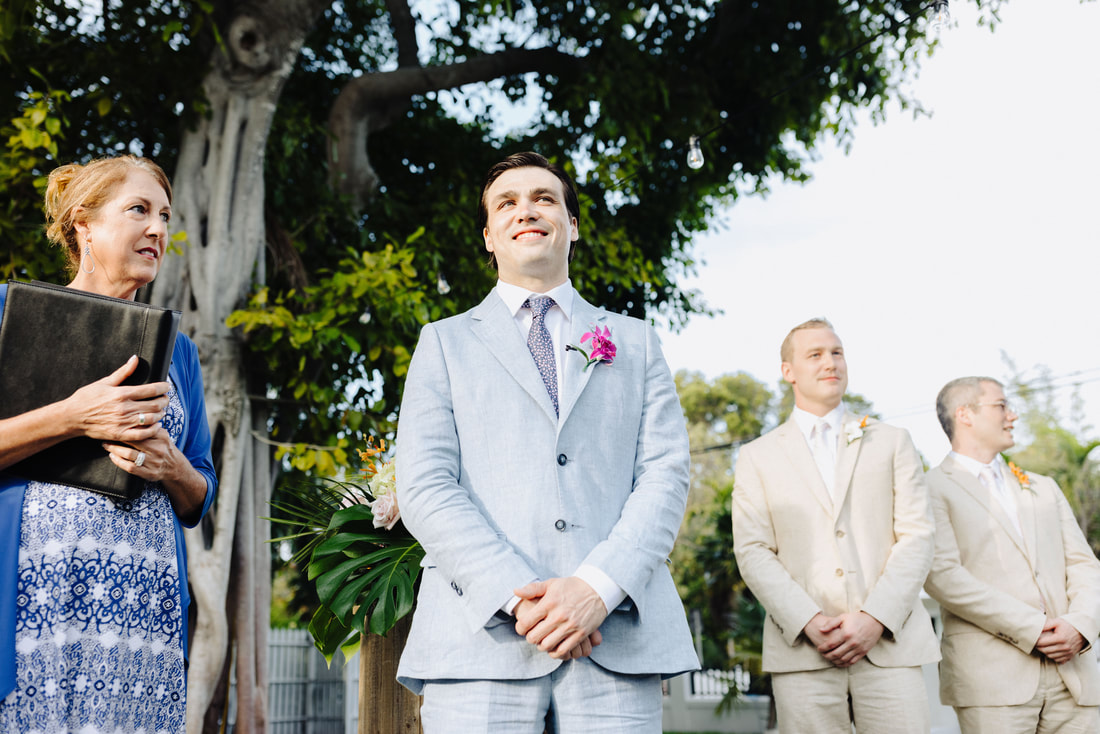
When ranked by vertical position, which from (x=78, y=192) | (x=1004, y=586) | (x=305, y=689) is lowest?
(x=305, y=689)

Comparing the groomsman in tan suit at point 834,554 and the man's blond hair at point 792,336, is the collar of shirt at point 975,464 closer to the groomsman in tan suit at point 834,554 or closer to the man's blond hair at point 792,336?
the groomsman in tan suit at point 834,554

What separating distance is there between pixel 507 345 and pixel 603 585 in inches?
25.7

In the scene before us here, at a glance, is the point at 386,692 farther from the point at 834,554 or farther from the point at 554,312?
the point at 834,554

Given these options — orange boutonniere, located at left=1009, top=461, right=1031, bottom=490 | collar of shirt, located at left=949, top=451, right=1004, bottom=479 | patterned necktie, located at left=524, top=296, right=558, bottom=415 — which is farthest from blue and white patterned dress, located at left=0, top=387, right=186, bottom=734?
orange boutonniere, located at left=1009, top=461, right=1031, bottom=490

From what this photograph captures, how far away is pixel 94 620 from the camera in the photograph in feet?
6.44

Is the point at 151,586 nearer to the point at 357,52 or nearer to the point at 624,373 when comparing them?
the point at 624,373

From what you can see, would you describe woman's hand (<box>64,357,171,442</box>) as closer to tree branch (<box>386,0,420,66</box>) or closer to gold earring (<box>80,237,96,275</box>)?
gold earring (<box>80,237,96,275</box>)

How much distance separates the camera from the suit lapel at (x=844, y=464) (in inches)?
135

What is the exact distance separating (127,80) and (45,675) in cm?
581

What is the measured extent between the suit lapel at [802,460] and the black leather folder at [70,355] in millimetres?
2358

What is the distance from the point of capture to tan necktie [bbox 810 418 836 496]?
354cm

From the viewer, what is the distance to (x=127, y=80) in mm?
6605

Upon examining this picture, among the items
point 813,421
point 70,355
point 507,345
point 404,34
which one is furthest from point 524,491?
point 404,34

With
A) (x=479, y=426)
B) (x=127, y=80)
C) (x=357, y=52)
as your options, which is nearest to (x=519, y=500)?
(x=479, y=426)
